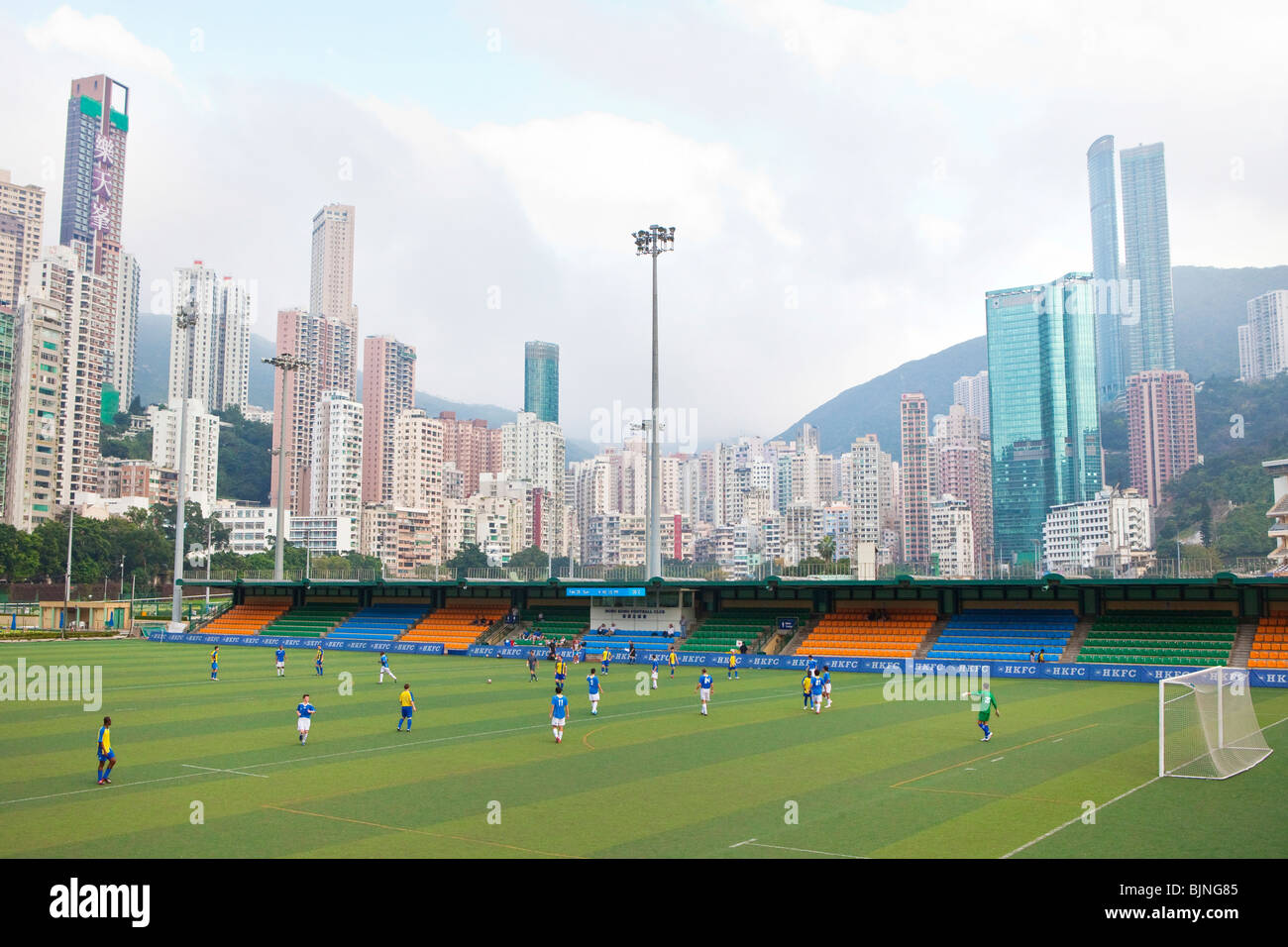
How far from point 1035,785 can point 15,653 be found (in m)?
63.8

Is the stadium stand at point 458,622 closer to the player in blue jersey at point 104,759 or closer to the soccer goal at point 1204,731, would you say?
the player in blue jersey at point 104,759

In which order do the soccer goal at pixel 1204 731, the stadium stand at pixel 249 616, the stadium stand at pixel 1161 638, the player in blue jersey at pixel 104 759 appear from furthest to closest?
the stadium stand at pixel 249 616
the stadium stand at pixel 1161 638
the soccer goal at pixel 1204 731
the player in blue jersey at pixel 104 759

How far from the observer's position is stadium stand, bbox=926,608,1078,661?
51.6m

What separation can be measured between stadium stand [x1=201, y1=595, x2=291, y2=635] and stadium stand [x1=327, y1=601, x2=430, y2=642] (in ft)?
30.5

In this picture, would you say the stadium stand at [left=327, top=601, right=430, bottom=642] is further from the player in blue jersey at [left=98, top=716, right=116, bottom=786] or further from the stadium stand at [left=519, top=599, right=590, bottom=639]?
the player in blue jersey at [left=98, top=716, right=116, bottom=786]

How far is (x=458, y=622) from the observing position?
73.6 metres

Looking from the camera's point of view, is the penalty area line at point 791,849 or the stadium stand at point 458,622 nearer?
the penalty area line at point 791,849

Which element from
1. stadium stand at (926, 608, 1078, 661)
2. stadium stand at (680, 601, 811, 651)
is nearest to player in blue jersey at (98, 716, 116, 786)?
stadium stand at (926, 608, 1078, 661)

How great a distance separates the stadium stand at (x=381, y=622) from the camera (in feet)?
241

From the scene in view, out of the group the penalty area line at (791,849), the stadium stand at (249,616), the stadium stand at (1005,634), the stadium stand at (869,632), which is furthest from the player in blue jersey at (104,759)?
the stadium stand at (249,616)

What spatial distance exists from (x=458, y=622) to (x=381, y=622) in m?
7.30

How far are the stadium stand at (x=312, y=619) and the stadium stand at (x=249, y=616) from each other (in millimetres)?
1572
